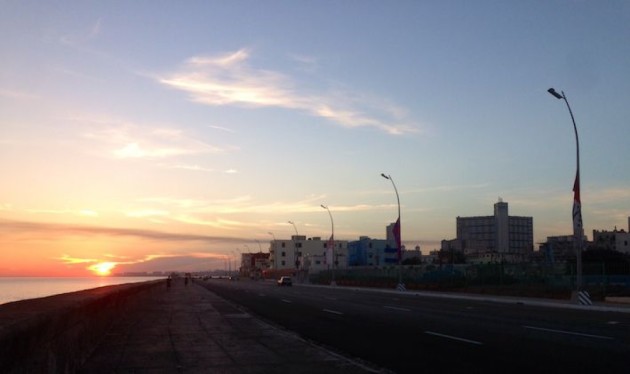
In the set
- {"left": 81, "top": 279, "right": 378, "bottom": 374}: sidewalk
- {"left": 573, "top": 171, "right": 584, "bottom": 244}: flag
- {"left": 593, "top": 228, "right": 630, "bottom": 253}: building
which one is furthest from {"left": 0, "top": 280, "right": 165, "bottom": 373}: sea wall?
{"left": 593, "top": 228, "right": 630, "bottom": 253}: building

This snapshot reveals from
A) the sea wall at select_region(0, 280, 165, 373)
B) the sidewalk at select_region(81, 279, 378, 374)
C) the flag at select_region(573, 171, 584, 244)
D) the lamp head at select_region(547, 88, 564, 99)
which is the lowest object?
the sidewalk at select_region(81, 279, 378, 374)

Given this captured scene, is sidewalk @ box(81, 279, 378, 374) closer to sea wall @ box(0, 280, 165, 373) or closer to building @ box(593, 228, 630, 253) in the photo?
sea wall @ box(0, 280, 165, 373)

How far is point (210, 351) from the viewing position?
15984 millimetres

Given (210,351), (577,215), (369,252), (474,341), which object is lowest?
(210,351)

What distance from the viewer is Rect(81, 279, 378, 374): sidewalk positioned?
13070mm

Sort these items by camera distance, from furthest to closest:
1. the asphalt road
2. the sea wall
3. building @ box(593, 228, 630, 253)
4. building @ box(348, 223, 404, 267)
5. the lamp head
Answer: building @ box(348, 223, 404, 267) → building @ box(593, 228, 630, 253) → the lamp head → the asphalt road → the sea wall

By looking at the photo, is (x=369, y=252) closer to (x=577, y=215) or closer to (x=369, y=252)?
(x=369, y=252)

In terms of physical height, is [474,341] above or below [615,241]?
below

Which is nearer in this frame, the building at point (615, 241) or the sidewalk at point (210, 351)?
the sidewalk at point (210, 351)

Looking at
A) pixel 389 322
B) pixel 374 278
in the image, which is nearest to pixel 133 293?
pixel 389 322

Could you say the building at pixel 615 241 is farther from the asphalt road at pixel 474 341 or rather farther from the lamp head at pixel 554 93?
the asphalt road at pixel 474 341

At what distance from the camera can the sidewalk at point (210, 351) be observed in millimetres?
13070

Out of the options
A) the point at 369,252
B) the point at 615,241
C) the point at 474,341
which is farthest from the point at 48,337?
the point at 369,252

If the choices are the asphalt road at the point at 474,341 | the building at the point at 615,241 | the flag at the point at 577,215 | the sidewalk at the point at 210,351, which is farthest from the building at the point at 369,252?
the sidewalk at the point at 210,351
